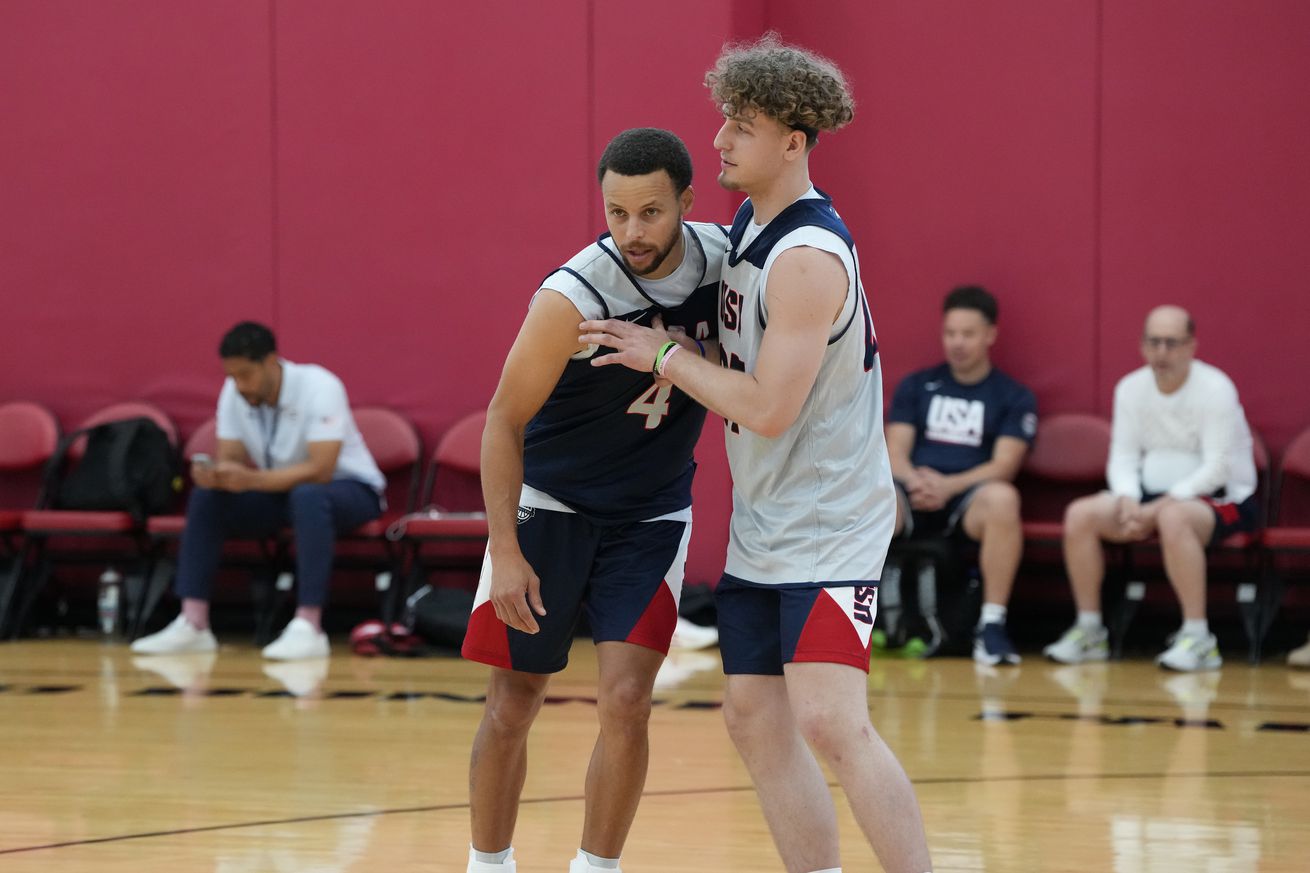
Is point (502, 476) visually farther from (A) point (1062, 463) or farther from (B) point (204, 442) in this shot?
(B) point (204, 442)

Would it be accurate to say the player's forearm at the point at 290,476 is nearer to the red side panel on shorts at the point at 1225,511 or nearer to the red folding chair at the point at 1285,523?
the red side panel on shorts at the point at 1225,511

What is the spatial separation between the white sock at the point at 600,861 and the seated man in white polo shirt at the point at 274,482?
407 cm

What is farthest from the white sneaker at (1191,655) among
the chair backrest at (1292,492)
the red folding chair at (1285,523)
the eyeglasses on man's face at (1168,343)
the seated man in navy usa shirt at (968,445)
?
the eyeglasses on man's face at (1168,343)

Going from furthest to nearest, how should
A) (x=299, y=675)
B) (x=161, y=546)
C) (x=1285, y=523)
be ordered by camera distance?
(x=161, y=546), (x=1285, y=523), (x=299, y=675)

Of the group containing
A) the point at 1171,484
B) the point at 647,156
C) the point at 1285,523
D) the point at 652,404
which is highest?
the point at 647,156

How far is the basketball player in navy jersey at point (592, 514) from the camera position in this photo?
294 centimetres

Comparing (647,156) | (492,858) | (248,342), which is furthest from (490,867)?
(248,342)

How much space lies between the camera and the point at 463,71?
809 centimetres

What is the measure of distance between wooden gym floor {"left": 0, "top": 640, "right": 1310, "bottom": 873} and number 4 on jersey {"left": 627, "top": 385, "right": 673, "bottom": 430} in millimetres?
989

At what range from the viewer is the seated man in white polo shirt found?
7227mm

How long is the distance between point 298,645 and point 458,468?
137 centimetres

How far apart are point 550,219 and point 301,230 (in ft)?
4.24

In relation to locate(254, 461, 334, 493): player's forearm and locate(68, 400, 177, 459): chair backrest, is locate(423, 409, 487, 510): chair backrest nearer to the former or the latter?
locate(254, 461, 334, 493): player's forearm

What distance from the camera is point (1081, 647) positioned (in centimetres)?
690
